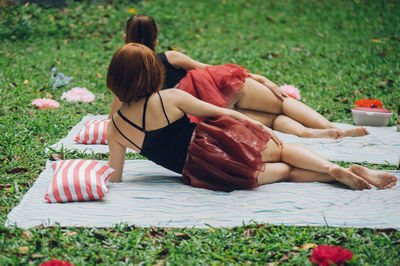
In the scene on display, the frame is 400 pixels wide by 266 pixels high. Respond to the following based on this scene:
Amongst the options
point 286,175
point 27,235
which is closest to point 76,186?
point 27,235

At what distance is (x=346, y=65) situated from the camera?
25.1ft

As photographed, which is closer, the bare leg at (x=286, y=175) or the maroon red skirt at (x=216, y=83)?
the bare leg at (x=286, y=175)

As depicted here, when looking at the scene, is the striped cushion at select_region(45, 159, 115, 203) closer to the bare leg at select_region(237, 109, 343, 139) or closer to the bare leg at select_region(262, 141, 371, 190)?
the bare leg at select_region(262, 141, 371, 190)

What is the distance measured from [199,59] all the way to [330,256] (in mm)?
5935

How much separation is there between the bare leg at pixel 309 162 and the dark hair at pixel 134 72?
1.01 m

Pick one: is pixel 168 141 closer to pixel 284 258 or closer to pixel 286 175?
pixel 286 175

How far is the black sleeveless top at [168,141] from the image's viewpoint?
10.8 ft

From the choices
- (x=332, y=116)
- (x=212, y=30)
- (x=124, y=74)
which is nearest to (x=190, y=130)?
(x=124, y=74)

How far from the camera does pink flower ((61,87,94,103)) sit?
20.1 ft

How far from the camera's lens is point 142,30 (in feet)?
13.7

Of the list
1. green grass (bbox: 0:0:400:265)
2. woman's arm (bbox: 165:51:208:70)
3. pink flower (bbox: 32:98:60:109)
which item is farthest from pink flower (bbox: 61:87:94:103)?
woman's arm (bbox: 165:51:208:70)

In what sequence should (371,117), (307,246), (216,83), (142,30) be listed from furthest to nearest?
(371,117)
(216,83)
(142,30)
(307,246)

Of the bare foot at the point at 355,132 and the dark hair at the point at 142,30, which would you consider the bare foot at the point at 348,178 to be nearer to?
the bare foot at the point at 355,132

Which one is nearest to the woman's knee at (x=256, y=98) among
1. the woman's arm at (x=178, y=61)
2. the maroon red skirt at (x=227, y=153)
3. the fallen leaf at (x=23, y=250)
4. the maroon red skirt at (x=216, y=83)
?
the maroon red skirt at (x=216, y=83)
